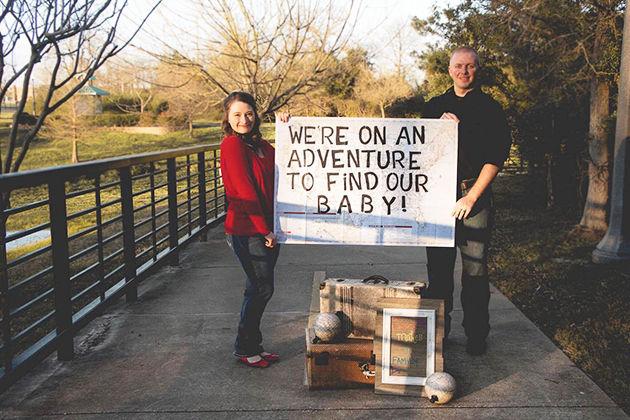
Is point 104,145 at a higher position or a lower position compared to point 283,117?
lower

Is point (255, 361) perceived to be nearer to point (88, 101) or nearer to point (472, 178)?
point (472, 178)

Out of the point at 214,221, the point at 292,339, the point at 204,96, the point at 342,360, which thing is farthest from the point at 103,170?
the point at 204,96

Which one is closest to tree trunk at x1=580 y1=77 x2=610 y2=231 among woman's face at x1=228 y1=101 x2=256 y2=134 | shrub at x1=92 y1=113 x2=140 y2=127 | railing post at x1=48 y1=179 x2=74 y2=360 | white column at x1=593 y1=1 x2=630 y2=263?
white column at x1=593 y1=1 x2=630 y2=263

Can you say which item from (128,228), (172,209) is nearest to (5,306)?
(128,228)

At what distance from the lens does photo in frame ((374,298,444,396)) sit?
3.62 meters

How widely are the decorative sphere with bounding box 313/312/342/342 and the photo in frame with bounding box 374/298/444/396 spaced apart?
246mm

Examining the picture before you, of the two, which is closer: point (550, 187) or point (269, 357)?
point (269, 357)

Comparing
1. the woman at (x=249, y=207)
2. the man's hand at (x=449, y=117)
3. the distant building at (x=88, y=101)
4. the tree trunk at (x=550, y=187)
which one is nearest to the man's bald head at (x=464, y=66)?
the man's hand at (x=449, y=117)

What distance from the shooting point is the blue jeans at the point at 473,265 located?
4.12 m

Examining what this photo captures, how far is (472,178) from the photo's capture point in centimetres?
411

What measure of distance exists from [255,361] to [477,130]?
2.02 meters

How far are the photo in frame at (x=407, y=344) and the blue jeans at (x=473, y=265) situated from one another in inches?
14.7

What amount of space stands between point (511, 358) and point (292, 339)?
1.50m

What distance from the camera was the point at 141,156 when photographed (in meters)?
5.55
